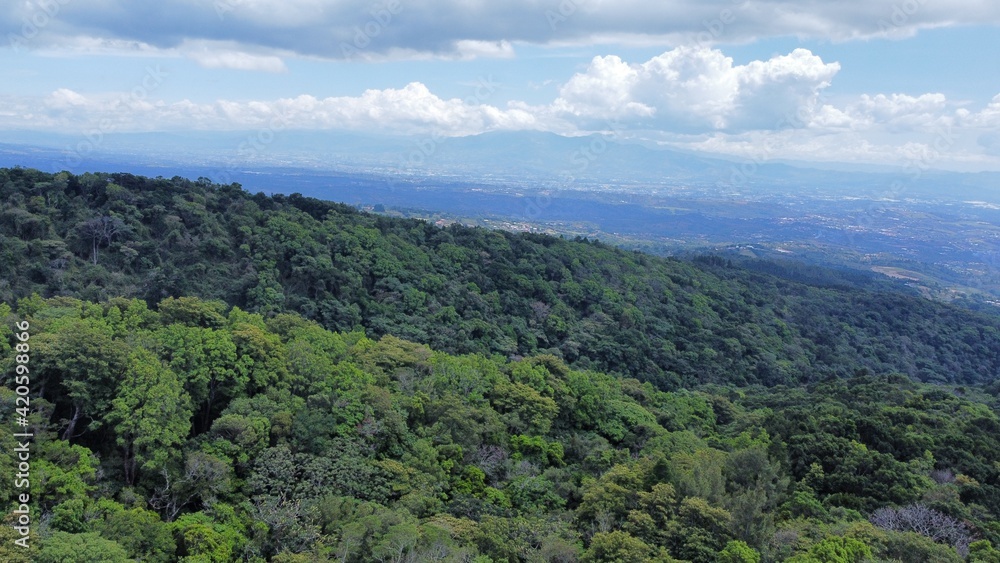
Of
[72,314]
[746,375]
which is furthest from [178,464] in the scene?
[746,375]

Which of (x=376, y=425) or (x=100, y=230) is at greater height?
(x=100, y=230)

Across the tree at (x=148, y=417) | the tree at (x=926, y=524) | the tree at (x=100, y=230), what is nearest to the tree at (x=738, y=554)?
the tree at (x=926, y=524)

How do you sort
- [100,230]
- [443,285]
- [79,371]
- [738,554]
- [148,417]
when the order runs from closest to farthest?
1. [738,554]
2. [148,417]
3. [79,371]
4. [100,230]
5. [443,285]

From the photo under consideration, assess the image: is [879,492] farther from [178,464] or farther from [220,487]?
[178,464]

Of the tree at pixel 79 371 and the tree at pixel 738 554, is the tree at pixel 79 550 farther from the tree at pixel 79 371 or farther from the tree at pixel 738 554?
the tree at pixel 738 554

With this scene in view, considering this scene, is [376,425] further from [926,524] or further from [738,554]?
[926,524]

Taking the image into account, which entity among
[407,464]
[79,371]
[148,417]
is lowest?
[407,464]

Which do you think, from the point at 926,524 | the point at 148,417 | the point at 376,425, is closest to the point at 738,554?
the point at 926,524
